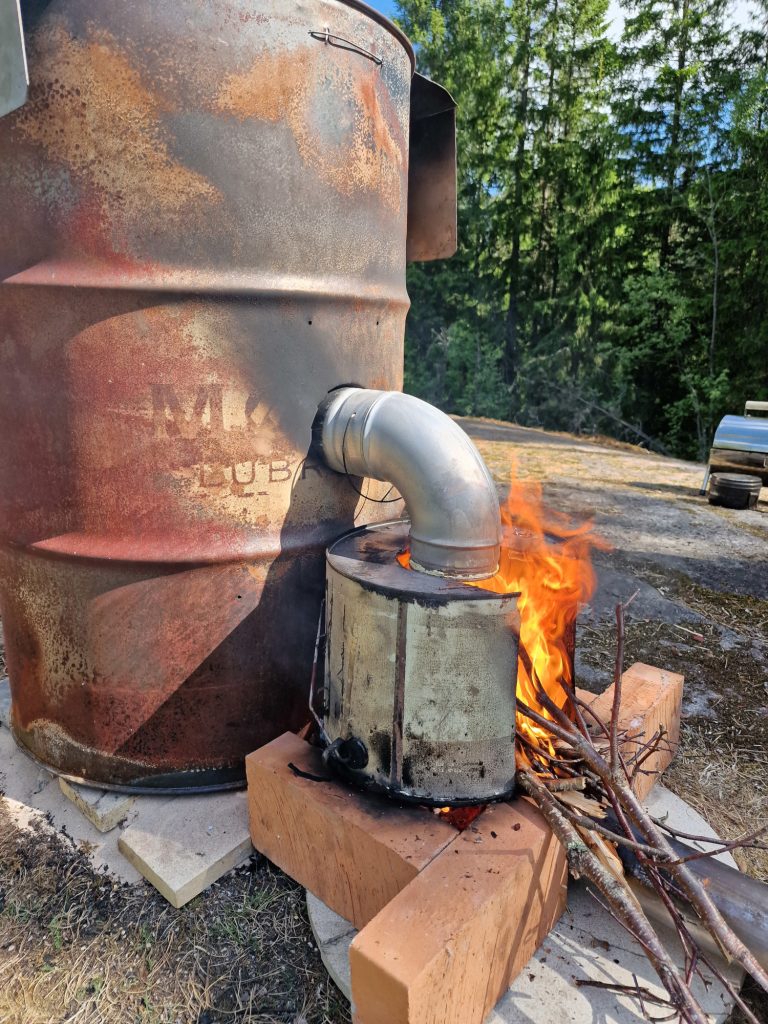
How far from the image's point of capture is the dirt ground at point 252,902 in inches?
68.4

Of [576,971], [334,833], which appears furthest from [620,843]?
[334,833]

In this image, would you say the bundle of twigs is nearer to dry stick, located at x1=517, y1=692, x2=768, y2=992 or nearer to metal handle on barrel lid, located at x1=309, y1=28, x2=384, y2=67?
dry stick, located at x1=517, y1=692, x2=768, y2=992

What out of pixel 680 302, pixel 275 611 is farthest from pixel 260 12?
pixel 680 302

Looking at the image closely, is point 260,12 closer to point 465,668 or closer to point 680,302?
point 465,668

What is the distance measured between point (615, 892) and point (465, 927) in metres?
0.38

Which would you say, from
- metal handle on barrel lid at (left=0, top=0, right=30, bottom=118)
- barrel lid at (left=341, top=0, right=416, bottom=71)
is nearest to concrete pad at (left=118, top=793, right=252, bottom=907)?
metal handle on barrel lid at (left=0, top=0, right=30, bottom=118)

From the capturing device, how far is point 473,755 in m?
1.87

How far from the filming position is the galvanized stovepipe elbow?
1.91 m

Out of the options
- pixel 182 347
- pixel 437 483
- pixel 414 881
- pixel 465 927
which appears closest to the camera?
pixel 465 927

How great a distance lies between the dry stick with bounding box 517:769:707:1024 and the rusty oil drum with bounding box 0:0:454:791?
0.99 meters

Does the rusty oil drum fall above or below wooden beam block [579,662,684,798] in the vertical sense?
above

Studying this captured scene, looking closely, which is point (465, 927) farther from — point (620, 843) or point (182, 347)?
point (182, 347)

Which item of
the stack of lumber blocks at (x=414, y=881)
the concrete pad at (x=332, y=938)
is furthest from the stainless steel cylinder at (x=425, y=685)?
the concrete pad at (x=332, y=938)

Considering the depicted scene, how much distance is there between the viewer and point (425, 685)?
1.83 m
